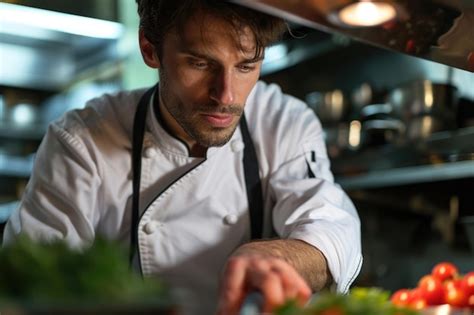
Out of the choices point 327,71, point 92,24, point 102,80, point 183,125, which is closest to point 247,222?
point 183,125

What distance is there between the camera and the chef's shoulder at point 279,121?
1771 millimetres

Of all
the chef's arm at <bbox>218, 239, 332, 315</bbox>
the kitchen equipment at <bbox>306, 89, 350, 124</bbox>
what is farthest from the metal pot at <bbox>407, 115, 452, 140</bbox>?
the chef's arm at <bbox>218, 239, 332, 315</bbox>

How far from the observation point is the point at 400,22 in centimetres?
134

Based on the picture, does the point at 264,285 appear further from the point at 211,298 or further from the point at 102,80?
the point at 102,80

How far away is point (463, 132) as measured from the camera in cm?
274

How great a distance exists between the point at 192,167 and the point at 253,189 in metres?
0.16

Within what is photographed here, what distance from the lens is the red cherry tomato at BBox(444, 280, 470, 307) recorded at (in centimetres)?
169

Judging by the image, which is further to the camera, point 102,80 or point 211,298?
point 102,80

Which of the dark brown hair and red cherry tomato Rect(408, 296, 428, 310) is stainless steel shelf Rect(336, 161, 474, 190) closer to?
red cherry tomato Rect(408, 296, 428, 310)

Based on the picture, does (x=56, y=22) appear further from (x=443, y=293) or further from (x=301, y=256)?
(x=301, y=256)

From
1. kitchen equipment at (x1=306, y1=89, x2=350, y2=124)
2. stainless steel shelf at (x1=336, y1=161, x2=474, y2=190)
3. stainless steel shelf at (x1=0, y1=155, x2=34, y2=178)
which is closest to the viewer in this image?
stainless steel shelf at (x1=336, y1=161, x2=474, y2=190)

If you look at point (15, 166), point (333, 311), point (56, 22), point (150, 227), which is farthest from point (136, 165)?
point (15, 166)

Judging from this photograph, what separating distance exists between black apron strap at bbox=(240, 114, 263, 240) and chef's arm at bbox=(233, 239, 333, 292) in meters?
0.35

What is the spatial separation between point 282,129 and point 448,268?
0.56 meters
